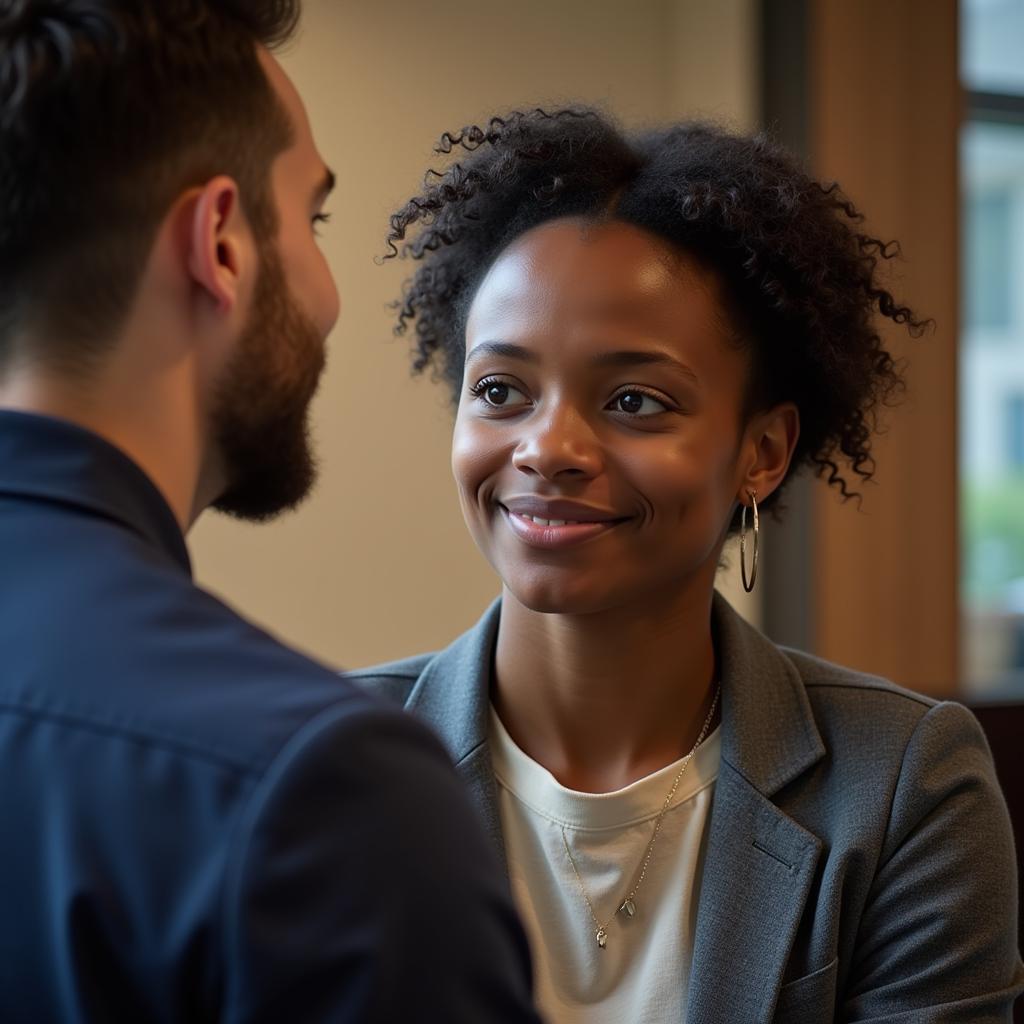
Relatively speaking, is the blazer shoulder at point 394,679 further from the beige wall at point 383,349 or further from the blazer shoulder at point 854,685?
the beige wall at point 383,349

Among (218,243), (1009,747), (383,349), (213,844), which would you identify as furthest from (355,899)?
(383,349)

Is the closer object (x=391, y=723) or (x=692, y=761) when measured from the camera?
(x=391, y=723)

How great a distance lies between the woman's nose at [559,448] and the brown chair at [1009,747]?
689 millimetres

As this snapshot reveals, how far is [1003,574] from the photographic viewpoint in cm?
516

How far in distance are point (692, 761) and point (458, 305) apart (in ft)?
2.04

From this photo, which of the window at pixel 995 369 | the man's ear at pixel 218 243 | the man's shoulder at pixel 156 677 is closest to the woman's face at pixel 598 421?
the man's ear at pixel 218 243

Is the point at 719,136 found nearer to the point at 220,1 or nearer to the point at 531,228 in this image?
the point at 531,228

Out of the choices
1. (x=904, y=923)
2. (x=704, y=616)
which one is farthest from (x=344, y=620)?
(x=904, y=923)

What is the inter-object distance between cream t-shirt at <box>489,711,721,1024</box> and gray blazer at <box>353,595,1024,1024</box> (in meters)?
0.04

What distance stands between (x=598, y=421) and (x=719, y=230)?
276mm

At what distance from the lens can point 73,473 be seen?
0.82 m

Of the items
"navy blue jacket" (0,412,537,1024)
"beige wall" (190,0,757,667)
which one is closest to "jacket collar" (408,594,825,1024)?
"navy blue jacket" (0,412,537,1024)

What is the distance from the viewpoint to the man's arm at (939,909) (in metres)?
1.40

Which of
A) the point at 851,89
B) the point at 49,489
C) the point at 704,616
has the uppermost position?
the point at 851,89
